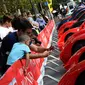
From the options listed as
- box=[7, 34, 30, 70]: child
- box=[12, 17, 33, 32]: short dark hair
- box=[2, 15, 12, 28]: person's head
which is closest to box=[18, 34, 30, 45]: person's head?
box=[7, 34, 30, 70]: child

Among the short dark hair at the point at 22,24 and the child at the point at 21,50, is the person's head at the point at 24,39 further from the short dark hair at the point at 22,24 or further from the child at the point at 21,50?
the short dark hair at the point at 22,24

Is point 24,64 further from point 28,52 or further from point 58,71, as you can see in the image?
point 58,71

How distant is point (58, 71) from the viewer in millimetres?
11266

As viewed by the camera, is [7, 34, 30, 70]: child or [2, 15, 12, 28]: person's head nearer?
[7, 34, 30, 70]: child

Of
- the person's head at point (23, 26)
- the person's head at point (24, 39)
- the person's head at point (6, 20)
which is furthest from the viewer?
the person's head at point (6, 20)

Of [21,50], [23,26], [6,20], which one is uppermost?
[23,26]

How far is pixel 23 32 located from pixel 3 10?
41.7 metres

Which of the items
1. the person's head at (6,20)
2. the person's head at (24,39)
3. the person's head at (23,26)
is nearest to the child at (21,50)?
the person's head at (24,39)

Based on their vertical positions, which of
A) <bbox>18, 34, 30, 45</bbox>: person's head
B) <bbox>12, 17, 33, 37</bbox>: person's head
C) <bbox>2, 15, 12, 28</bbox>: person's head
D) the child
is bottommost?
<bbox>2, 15, 12, 28</bbox>: person's head

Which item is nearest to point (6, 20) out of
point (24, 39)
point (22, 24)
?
point (24, 39)

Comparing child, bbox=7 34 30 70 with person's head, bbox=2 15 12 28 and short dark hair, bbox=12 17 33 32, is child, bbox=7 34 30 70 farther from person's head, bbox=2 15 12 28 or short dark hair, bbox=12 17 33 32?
person's head, bbox=2 15 12 28

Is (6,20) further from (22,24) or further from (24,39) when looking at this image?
(22,24)

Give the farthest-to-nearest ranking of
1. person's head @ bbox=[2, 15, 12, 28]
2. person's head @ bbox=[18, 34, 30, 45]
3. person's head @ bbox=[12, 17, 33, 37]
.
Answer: person's head @ bbox=[2, 15, 12, 28] < person's head @ bbox=[18, 34, 30, 45] < person's head @ bbox=[12, 17, 33, 37]

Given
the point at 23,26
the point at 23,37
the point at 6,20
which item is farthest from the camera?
the point at 6,20
